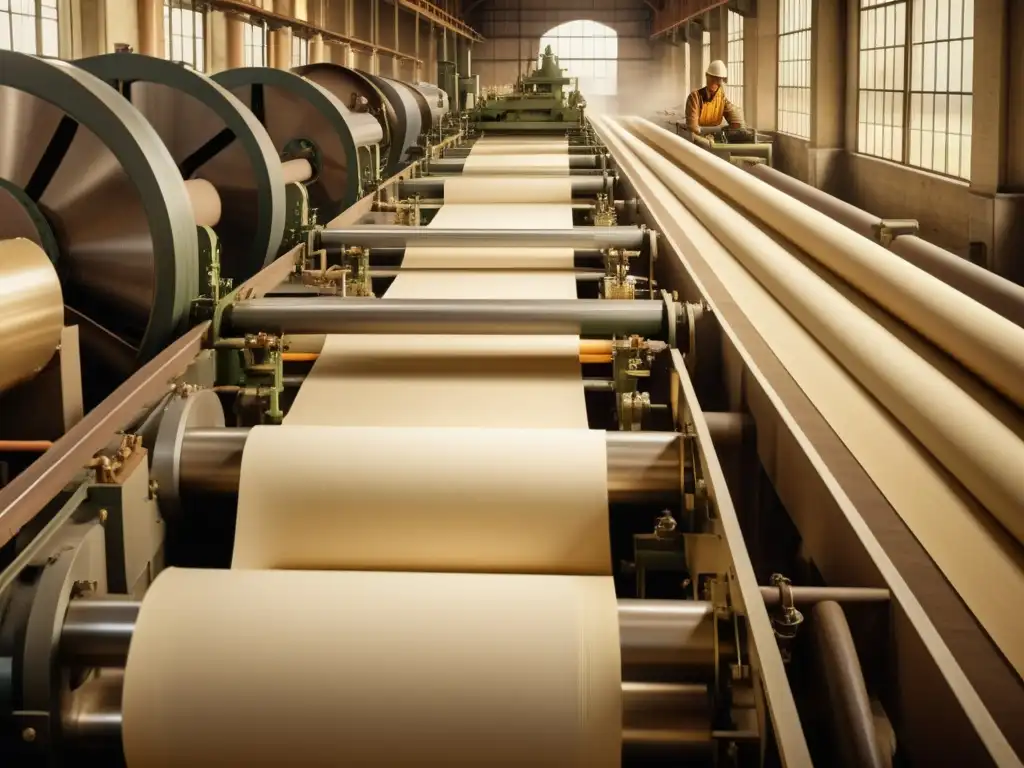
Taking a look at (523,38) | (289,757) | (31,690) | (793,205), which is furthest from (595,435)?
(523,38)

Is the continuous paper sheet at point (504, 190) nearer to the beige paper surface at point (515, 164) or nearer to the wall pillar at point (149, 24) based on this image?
the beige paper surface at point (515, 164)

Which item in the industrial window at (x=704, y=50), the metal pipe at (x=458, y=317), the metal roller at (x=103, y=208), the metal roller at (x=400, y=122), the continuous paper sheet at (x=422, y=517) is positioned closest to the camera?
the continuous paper sheet at (x=422, y=517)

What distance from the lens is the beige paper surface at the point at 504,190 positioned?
5672 millimetres

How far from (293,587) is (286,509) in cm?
34

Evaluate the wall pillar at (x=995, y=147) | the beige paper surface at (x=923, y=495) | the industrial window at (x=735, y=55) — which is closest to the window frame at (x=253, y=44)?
the wall pillar at (x=995, y=147)

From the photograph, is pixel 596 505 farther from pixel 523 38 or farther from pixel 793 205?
pixel 523 38

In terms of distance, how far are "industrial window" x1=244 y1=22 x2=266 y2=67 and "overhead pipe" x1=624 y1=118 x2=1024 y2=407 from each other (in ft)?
28.3


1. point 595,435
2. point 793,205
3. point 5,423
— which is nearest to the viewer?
point 595,435

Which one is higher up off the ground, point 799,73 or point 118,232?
point 799,73

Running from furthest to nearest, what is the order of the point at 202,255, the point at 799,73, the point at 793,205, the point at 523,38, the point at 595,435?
the point at 523,38 < the point at 799,73 < the point at 793,205 < the point at 202,255 < the point at 595,435

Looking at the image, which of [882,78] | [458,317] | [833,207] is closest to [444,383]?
[458,317]

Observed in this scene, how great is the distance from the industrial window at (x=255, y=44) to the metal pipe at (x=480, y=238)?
850 centimetres

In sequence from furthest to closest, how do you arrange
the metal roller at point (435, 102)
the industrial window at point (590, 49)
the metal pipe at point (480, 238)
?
the industrial window at point (590, 49), the metal roller at point (435, 102), the metal pipe at point (480, 238)

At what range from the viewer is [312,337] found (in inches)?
115
